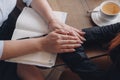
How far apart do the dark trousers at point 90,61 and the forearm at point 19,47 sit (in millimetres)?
119

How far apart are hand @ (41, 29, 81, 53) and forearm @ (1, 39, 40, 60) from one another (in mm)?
35

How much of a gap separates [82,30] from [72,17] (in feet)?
0.28

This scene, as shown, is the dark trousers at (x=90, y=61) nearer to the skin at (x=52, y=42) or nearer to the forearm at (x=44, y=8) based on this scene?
the skin at (x=52, y=42)

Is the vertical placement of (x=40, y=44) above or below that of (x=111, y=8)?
below

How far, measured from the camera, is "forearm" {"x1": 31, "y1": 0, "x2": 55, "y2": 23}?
38.4 inches

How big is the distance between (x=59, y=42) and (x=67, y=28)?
6 cm

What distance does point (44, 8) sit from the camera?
3.28 feet

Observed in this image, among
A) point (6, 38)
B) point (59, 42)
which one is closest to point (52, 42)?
point (59, 42)

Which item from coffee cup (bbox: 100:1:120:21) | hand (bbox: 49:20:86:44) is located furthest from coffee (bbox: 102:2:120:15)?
hand (bbox: 49:20:86:44)

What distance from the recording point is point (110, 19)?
95cm

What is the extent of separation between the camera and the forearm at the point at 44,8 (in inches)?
38.4

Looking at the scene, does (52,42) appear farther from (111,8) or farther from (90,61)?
(111,8)

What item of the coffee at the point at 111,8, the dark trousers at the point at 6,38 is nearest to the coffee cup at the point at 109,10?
the coffee at the point at 111,8

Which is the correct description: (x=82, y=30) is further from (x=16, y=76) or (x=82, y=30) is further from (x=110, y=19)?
(x=16, y=76)
